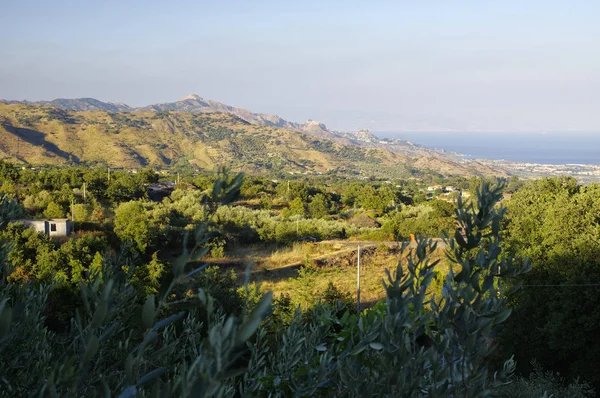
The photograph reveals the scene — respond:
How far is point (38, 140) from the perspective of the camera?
3073 inches

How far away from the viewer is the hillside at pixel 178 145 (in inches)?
2972

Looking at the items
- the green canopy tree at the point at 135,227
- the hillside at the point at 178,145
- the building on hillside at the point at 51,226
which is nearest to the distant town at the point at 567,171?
the hillside at the point at 178,145

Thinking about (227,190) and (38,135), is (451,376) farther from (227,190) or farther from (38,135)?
(38,135)

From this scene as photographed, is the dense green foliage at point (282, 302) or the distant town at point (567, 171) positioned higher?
the dense green foliage at point (282, 302)

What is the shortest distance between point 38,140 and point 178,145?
24580 millimetres

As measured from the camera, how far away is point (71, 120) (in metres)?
99.3

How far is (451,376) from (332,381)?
55cm

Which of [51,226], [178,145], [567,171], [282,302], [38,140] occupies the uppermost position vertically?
[38,140]

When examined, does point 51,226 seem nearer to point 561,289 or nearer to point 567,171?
point 561,289

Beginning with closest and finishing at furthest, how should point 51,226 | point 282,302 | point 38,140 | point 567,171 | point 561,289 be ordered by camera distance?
point 561,289, point 282,302, point 51,226, point 567,171, point 38,140

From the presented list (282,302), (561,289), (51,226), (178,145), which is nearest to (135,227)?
(51,226)

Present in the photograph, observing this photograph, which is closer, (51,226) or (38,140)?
(51,226)

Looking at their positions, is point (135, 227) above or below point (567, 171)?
above

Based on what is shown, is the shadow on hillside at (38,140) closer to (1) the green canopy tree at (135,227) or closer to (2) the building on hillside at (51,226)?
(1) the green canopy tree at (135,227)
